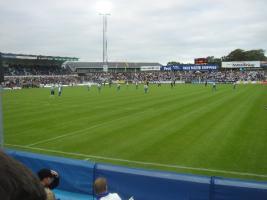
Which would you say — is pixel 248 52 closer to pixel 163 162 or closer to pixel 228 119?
pixel 228 119

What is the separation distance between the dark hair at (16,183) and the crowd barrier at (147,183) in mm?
7245

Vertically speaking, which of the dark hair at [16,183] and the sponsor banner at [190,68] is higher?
the sponsor banner at [190,68]

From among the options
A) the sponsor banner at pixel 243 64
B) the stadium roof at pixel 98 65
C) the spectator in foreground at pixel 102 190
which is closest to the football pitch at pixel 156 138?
the spectator in foreground at pixel 102 190

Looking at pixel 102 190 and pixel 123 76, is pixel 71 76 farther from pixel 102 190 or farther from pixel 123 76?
pixel 102 190

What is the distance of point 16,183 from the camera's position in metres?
1.47

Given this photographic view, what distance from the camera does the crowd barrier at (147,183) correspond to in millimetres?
8141

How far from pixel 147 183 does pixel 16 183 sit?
7.96 m

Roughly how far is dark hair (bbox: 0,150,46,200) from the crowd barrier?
7245 millimetres

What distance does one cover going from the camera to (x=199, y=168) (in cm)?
1342

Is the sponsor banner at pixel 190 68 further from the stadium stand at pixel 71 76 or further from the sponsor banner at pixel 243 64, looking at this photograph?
the sponsor banner at pixel 243 64

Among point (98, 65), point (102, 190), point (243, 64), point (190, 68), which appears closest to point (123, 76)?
point (190, 68)

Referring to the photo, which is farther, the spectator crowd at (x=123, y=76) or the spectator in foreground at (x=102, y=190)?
the spectator crowd at (x=123, y=76)

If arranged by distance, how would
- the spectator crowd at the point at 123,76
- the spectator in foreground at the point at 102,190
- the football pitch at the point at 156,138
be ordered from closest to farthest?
the spectator in foreground at the point at 102,190 → the football pitch at the point at 156,138 → the spectator crowd at the point at 123,76

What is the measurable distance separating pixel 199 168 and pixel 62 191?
17.4 feet
